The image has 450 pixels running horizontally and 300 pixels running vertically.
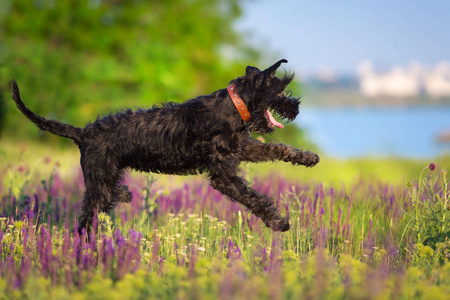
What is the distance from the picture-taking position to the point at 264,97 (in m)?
4.38

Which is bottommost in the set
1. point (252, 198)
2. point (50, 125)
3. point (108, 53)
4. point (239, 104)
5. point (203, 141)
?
point (252, 198)

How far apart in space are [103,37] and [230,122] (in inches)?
587

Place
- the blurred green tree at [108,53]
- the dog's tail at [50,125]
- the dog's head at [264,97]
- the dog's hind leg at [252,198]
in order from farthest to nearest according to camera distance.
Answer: the blurred green tree at [108,53] < the dog's tail at [50,125] < the dog's head at [264,97] < the dog's hind leg at [252,198]

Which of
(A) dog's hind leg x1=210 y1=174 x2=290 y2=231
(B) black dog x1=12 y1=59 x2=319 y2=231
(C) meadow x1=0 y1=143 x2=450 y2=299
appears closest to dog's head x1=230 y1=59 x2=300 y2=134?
(B) black dog x1=12 y1=59 x2=319 y2=231

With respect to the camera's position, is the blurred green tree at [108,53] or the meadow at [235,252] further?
the blurred green tree at [108,53]

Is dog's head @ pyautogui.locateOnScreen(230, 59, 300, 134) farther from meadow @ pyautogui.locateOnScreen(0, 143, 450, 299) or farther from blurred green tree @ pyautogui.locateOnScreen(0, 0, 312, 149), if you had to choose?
blurred green tree @ pyautogui.locateOnScreen(0, 0, 312, 149)

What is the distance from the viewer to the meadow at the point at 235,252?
2.81 m

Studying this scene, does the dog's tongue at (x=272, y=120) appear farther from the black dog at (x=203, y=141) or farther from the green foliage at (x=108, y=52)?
the green foliage at (x=108, y=52)

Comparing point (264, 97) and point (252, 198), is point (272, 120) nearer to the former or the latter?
point (264, 97)

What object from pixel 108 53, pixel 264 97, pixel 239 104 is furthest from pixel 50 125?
pixel 108 53

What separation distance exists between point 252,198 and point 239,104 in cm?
81

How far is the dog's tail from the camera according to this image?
4.61 metres

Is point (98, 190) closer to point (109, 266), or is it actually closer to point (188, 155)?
point (188, 155)

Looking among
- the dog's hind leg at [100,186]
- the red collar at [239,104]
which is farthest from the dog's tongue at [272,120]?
the dog's hind leg at [100,186]
